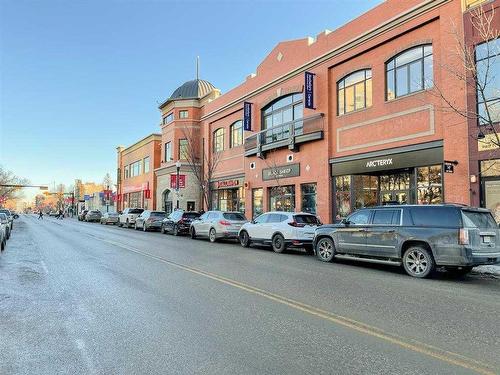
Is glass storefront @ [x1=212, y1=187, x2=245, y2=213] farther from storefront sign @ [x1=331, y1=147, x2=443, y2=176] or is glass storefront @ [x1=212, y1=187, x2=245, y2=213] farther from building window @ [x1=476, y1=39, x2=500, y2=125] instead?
building window @ [x1=476, y1=39, x2=500, y2=125]

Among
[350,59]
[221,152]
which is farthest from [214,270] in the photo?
[221,152]

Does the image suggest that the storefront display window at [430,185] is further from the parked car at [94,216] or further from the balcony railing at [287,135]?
the parked car at [94,216]

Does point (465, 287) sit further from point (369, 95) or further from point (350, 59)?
point (350, 59)

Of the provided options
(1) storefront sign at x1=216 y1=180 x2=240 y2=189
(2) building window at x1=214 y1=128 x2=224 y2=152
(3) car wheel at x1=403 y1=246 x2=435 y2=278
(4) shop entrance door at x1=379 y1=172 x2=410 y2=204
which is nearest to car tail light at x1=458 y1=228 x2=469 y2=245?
(3) car wheel at x1=403 y1=246 x2=435 y2=278

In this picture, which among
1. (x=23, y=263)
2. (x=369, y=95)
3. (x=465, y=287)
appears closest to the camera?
(x=465, y=287)

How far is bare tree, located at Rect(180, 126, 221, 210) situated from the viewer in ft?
119

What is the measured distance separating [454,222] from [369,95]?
1218 cm

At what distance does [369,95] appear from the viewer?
69.9 ft

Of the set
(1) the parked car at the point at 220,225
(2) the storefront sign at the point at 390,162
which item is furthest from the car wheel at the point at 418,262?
(1) the parked car at the point at 220,225

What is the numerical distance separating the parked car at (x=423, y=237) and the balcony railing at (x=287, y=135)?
11.8 meters

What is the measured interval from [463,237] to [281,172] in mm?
17417

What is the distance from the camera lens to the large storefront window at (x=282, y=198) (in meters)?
26.6

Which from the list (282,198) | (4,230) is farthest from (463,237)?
(282,198)

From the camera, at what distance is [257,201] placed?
1189 inches
